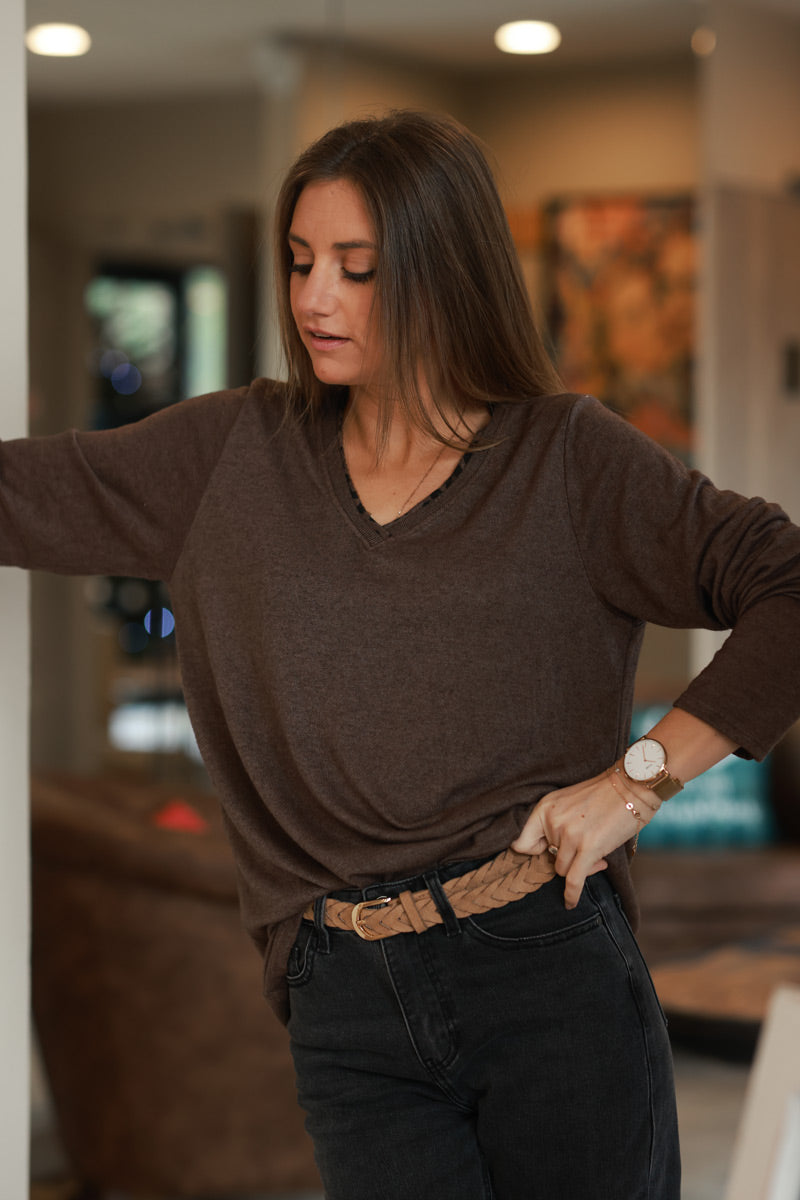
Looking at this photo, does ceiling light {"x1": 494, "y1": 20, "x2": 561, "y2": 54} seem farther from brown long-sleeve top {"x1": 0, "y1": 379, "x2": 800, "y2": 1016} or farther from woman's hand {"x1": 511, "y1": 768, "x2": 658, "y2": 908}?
woman's hand {"x1": 511, "y1": 768, "x2": 658, "y2": 908}

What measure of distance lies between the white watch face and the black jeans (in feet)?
0.41

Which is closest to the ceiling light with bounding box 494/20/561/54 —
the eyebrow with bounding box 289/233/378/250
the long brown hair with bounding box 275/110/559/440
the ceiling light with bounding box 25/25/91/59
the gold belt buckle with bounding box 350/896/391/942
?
the ceiling light with bounding box 25/25/91/59

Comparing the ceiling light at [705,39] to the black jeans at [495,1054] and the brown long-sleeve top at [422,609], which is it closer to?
the brown long-sleeve top at [422,609]

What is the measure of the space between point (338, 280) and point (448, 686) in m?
0.37

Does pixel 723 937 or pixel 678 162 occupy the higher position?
pixel 678 162

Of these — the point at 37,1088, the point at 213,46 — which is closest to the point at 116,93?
the point at 213,46

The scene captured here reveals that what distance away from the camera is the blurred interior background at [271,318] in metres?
2.53

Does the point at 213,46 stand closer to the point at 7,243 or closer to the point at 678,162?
the point at 678,162

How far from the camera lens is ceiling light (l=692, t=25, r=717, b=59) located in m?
4.45

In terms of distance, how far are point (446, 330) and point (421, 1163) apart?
0.75 m

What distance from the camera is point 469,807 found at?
1191mm

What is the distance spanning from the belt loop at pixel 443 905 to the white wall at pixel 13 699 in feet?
1.71

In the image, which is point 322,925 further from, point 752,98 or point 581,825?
point 752,98

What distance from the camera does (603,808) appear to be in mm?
1191
